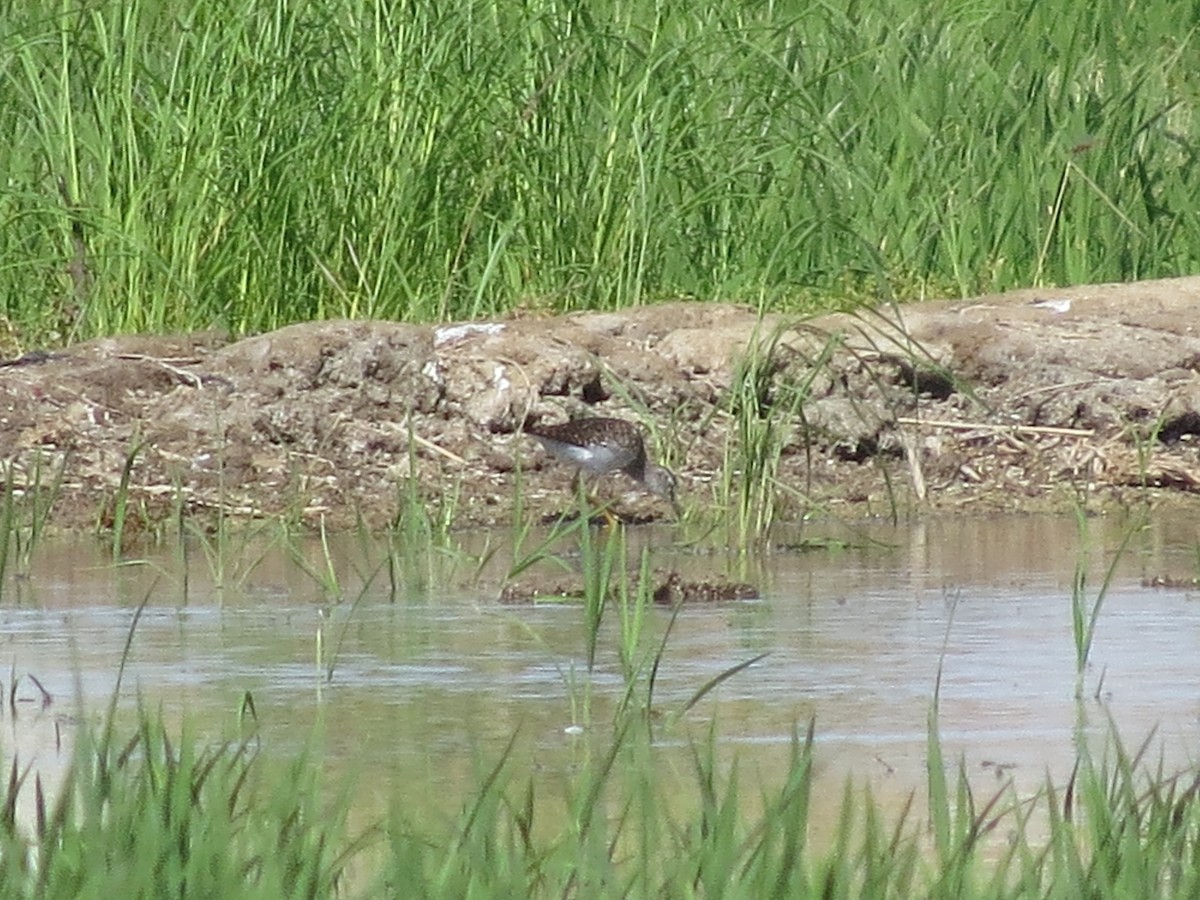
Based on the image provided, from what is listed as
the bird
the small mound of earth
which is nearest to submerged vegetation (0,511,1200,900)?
the small mound of earth

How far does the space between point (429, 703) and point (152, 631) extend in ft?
2.81

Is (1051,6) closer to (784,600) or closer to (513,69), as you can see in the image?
(513,69)

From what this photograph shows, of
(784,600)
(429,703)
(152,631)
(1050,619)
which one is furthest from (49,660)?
(1050,619)

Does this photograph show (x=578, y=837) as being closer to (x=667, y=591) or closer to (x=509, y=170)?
(x=667, y=591)

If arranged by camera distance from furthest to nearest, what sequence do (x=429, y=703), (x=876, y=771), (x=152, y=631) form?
(x=152, y=631) < (x=429, y=703) < (x=876, y=771)

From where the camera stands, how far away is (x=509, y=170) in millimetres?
8008

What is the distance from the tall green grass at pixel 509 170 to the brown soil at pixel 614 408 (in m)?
0.32

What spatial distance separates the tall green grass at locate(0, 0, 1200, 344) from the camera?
7531 millimetres

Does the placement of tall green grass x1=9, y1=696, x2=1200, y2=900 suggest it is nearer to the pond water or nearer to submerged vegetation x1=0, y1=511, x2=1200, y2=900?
submerged vegetation x1=0, y1=511, x2=1200, y2=900

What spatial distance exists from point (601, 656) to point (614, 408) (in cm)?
270

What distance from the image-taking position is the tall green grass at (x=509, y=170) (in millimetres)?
7531

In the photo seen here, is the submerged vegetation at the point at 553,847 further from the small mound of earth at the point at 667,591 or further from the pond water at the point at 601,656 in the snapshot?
the small mound of earth at the point at 667,591

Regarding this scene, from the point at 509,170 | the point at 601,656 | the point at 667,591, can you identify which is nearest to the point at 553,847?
the point at 601,656

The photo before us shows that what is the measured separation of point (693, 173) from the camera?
26.7 ft
